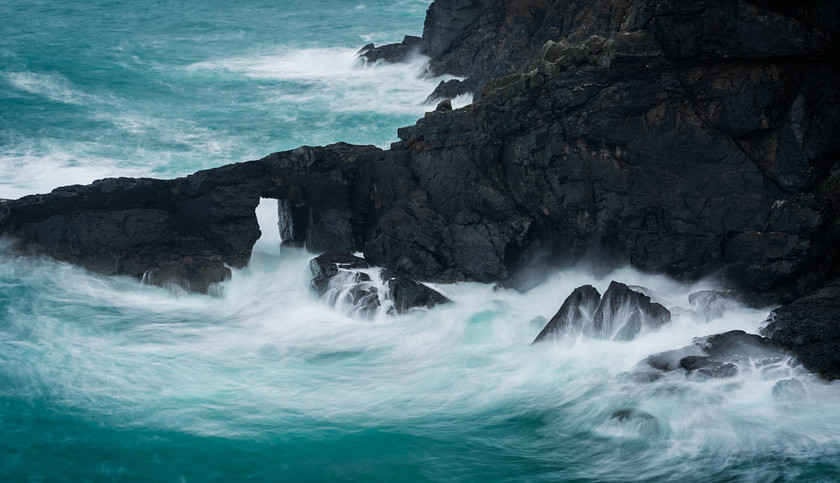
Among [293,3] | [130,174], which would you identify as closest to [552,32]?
[130,174]

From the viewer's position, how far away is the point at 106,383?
19.6 meters

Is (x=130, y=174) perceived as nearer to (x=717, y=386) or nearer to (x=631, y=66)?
(x=631, y=66)

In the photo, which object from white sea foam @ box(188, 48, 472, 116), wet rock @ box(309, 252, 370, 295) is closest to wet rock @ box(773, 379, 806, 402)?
wet rock @ box(309, 252, 370, 295)

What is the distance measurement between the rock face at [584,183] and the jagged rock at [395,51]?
1959cm

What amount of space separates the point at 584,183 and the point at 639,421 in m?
7.97

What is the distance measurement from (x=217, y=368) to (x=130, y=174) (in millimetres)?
15679

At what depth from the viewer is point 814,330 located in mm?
17906

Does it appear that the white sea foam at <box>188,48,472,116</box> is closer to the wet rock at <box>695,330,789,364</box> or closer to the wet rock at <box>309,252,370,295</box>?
the wet rock at <box>309,252,370,295</box>

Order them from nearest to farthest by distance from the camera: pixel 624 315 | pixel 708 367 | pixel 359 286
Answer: pixel 708 367 → pixel 624 315 → pixel 359 286

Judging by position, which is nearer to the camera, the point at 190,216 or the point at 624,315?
the point at 624,315

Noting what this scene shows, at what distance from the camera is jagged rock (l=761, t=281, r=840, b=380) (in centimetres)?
1739

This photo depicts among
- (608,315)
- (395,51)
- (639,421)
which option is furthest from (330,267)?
(395,51)

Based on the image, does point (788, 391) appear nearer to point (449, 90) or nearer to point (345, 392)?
point (345, 392)

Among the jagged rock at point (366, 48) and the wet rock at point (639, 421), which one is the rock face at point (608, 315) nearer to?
the wet rock at point (639, 421)
